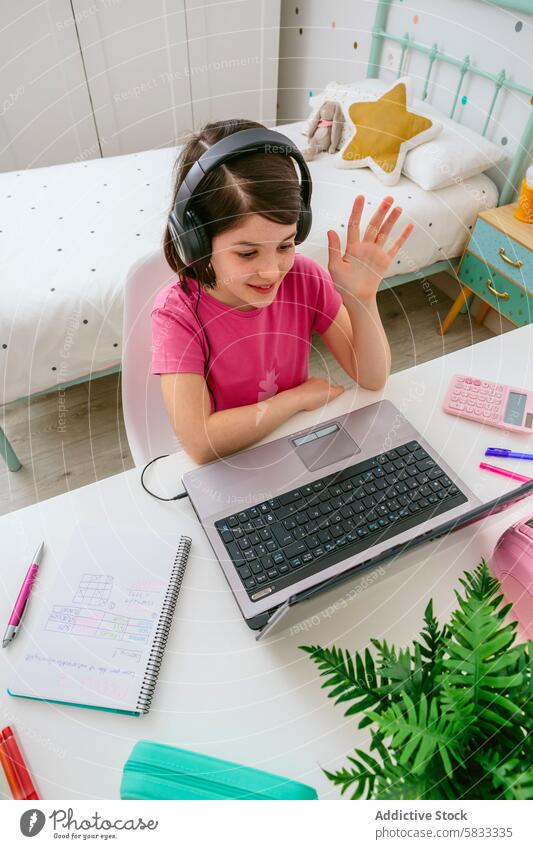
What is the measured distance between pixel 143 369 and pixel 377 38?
6.33ft

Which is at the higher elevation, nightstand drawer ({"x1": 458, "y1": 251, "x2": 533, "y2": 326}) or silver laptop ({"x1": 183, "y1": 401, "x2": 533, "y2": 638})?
silver laptop ({"x1": 183, "y1": 401, "x2": 533, "y2": 638})

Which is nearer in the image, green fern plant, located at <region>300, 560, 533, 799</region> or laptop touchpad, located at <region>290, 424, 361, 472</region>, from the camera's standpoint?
green fern plant, located at <region>300, 560, 533, 799</region>

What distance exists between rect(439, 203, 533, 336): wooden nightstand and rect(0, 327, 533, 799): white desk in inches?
41.0

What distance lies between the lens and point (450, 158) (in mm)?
1646

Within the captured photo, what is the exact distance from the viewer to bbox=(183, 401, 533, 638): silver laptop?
0.58 meters

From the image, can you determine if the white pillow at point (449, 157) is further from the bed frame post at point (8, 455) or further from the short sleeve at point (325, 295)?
the bed frame post at point (8, 455)

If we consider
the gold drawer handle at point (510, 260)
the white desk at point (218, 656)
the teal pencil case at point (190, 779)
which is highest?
the teal pencil case at point (190, 779)

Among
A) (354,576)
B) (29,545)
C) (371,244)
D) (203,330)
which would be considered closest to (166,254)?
(203,330)

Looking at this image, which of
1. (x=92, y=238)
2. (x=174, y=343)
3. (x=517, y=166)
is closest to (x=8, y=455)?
(x=92, y=238)

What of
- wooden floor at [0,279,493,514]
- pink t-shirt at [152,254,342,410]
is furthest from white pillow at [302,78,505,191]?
pink t-shirt at [152,254,342,410]

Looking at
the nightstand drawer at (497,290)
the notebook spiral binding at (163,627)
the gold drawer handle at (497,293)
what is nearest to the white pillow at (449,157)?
the nightstand drawer at (497,290)

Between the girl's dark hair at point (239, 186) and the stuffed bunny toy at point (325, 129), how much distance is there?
1312 mm

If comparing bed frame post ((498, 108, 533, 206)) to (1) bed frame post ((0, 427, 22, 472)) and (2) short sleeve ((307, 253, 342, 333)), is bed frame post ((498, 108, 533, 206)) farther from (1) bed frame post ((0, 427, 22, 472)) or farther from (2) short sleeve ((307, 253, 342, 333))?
(1) bed frame post ((0, 427, 22, 472))

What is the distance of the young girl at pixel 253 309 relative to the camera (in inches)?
27.0
